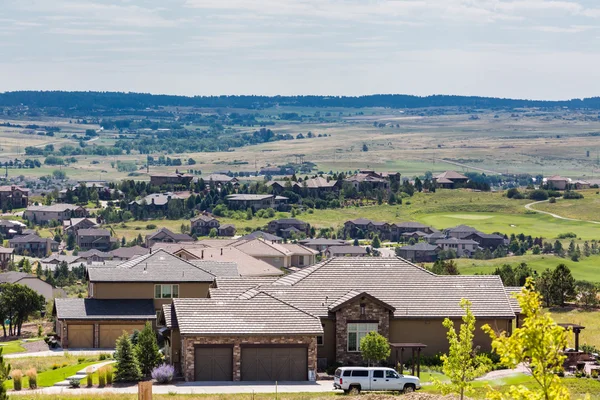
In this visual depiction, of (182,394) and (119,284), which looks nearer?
(182,394)

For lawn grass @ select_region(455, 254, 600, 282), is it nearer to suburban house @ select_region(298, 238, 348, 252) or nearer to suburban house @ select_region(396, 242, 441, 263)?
suburban house @ select_region(396, 242, 441, 263)

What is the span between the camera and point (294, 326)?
170 ft

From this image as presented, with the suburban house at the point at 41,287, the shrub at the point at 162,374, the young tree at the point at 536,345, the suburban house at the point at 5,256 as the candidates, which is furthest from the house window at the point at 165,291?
the suburban house at the point at 5,256

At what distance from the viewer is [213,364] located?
50688 mm

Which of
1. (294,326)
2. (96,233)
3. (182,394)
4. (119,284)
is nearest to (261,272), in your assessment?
(119,284)

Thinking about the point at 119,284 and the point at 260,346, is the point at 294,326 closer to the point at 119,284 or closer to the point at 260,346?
the point at 260,346

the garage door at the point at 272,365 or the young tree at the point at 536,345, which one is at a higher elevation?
the young tree at the point at 536,345

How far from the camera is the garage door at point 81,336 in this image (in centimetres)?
6606

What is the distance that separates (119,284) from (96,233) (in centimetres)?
10937

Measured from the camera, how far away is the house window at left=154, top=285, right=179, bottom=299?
2697 inches

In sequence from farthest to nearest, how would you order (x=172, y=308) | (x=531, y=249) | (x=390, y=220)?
(x=390, y=220) < (x=531, y=249) < (x=172, y=308)

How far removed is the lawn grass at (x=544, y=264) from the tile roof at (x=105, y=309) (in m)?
53.1

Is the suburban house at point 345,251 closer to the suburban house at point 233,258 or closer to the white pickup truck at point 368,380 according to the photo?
the suburban house at point 233,258

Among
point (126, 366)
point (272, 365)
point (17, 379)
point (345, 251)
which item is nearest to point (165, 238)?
point (345, 251)
